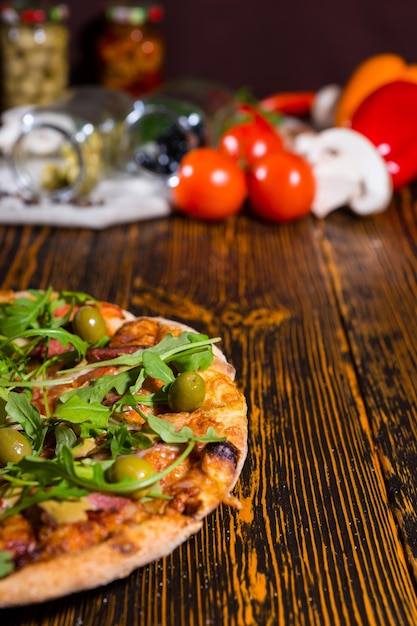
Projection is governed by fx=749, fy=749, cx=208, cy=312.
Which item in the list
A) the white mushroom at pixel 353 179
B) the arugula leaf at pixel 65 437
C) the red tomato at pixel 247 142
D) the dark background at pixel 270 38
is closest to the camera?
the arugula leaf at pixel 65 437

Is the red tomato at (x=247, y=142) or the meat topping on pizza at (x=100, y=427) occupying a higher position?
the meat topping on pizza at (x=100, y=427)

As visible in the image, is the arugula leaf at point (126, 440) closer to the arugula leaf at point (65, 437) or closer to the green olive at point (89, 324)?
the arugula leaf at point (65, 437)

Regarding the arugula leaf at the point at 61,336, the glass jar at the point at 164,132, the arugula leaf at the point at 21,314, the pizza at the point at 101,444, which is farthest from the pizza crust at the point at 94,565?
the glass jar at the point at 164,132

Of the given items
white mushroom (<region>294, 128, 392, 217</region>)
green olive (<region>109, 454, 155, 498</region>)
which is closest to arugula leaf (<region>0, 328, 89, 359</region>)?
green olive (<region>109, 454, 155, 498</region>)

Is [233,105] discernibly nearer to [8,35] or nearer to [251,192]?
[251,192]

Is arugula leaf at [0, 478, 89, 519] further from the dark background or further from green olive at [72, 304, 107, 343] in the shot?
the dark background
